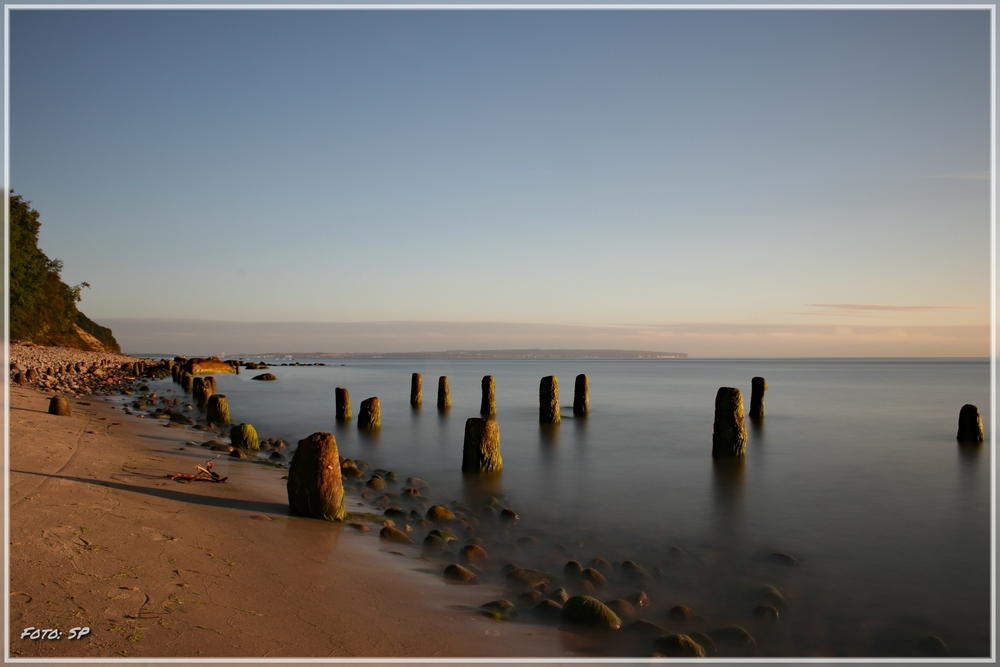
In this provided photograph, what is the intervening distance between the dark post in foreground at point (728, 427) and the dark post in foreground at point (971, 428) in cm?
887

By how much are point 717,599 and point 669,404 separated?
96.6ft

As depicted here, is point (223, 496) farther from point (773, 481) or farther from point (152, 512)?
point (773, 481)

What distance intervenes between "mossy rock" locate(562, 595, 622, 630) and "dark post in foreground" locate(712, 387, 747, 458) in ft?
33.0

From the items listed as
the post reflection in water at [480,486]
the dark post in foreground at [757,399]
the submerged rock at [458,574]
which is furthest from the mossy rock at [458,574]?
the dark post in foreground at [757,399]

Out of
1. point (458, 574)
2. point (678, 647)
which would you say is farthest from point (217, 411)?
point (678, 647)

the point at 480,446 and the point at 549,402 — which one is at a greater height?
the point at 480,446

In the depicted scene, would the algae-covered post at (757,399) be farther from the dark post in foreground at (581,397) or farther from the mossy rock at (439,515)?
the mossy rock at (439,515)

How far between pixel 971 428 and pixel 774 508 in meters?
12.2

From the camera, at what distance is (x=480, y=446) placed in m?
12.9

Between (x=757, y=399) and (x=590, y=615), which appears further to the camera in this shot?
(x=757, y=399)

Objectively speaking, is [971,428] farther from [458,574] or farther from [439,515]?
[458,574]

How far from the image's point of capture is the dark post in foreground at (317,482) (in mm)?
7973

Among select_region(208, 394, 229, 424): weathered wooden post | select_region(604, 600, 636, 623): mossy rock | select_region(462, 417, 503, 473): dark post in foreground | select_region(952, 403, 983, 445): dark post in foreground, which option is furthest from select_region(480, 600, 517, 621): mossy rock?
select_region(952, 403, 983, 445): dark post in foreground

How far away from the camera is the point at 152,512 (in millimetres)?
7199
